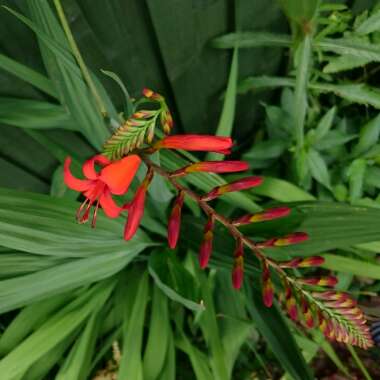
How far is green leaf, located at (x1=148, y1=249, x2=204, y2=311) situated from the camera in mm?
811

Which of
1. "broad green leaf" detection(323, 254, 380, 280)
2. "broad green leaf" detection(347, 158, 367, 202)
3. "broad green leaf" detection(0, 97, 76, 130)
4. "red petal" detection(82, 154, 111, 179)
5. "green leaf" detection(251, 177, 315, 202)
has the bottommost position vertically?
"red petal" detection(82, 154, 111, 179)

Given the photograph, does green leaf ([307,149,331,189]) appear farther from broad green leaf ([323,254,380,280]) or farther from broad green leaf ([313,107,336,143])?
broad green leaf ([323,254,380,280])

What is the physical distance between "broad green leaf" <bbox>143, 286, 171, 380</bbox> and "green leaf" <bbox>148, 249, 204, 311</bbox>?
13 centimetres

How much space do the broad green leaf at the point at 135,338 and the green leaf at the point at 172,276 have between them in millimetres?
107

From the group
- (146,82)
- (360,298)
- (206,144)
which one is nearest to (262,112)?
(146,82)

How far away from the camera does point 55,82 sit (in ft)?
2.33

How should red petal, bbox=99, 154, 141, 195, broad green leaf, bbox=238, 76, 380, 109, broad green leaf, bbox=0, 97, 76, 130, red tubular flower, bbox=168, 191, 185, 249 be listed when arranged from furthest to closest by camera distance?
broad green leaf, bbox=238, 76, 380, 109 < broad green leaf, bbox=0, 97, 76, 130 < red tubular flower, bbox=168, 191, 185, 249 < red petal, bbox=99, 154, 141, 195

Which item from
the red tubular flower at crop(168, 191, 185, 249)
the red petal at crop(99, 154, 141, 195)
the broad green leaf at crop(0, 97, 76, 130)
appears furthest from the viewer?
the broad green leaf at crop(0, 97, 76, 130)

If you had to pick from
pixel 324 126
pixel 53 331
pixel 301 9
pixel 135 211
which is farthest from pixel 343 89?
pixel 53 331

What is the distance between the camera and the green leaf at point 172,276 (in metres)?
0.81

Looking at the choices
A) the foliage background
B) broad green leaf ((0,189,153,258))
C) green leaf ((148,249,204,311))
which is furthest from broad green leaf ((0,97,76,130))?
green leaf ((148,249,204,311))

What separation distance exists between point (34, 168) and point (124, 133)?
626mm

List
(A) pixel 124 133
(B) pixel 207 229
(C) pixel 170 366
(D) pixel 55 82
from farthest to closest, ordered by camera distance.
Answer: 1. (C) pixel 170 366
2. (D) pixel 55 82
3. (B) pixel 207 229
4. (A) pixel 124 133

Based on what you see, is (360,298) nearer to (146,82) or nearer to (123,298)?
(123,298)
